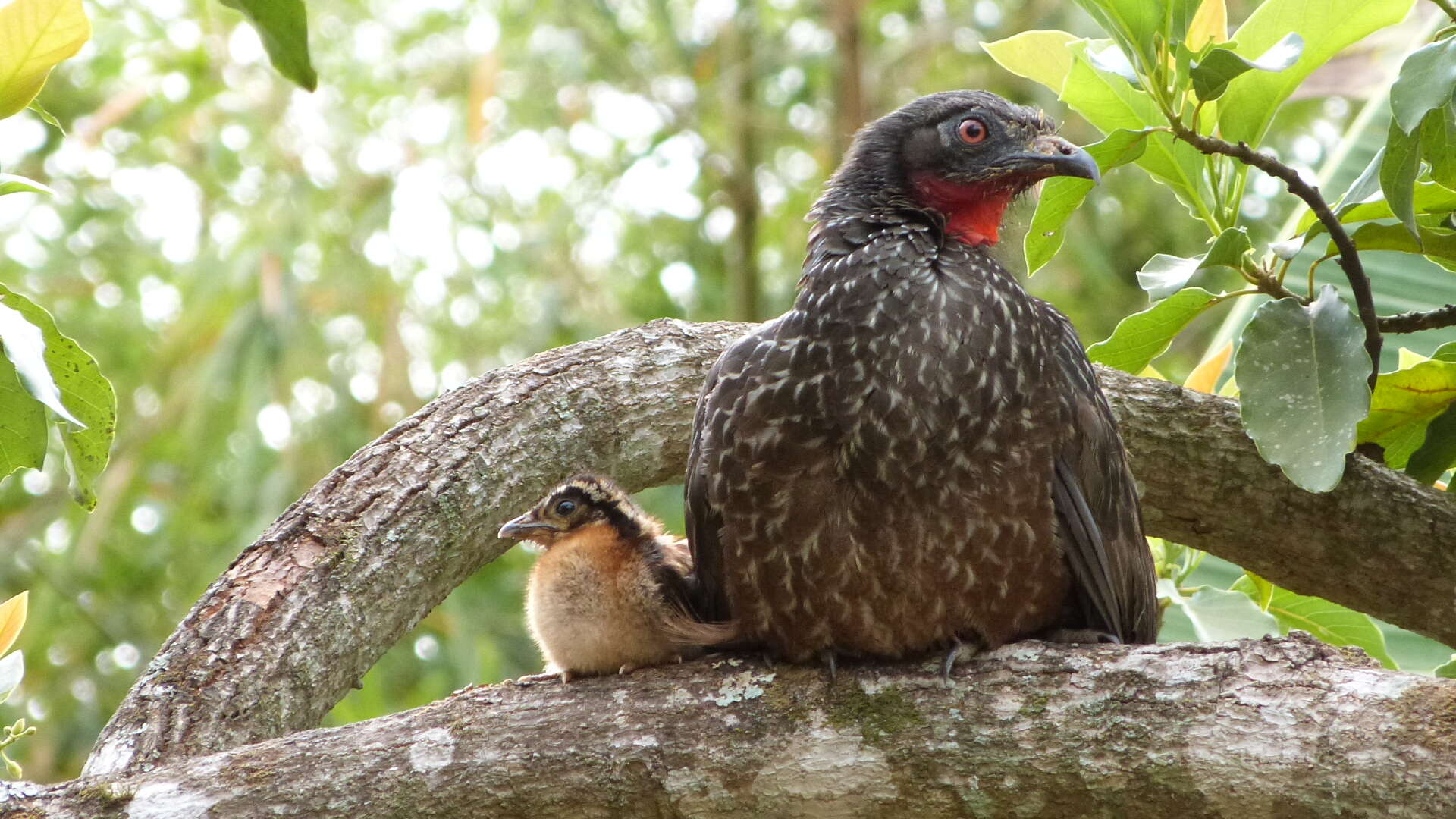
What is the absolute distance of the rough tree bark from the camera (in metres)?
2.82

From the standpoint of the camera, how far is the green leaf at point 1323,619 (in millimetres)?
3361

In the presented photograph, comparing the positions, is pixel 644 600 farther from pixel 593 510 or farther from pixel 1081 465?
pixel 1081 465

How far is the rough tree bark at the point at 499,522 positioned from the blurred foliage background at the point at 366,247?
7.16 ft

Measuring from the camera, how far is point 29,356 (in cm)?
188

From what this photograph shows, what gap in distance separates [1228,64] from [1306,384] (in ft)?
2.05

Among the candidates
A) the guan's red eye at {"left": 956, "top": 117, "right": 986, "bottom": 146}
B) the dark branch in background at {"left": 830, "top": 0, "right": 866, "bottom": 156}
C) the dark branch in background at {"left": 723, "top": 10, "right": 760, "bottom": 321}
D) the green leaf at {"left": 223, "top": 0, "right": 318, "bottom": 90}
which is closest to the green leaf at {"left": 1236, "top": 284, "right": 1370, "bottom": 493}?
the guan's red eye at {"left": 956, "top": 117, "right": 986, "bottom": 146}

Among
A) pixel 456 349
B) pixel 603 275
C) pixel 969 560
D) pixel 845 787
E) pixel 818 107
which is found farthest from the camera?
pixel 818 107

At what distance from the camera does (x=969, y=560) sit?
8.96 ft

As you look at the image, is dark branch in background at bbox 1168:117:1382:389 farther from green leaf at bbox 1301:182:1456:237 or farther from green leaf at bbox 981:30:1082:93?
green leaf at bbox 981:30:1082:93

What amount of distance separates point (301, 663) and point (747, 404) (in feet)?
3.47

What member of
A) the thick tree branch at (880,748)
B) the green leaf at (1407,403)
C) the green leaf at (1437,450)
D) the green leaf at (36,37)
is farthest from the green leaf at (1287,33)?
the green leaf at (36,37)

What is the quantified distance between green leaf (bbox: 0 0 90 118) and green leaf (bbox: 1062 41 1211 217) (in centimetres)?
178

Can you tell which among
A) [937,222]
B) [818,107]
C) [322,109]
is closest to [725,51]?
[818,107]

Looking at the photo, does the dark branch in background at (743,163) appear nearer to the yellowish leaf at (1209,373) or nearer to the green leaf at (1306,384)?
A: the yellowish leaf at (1209,373)
